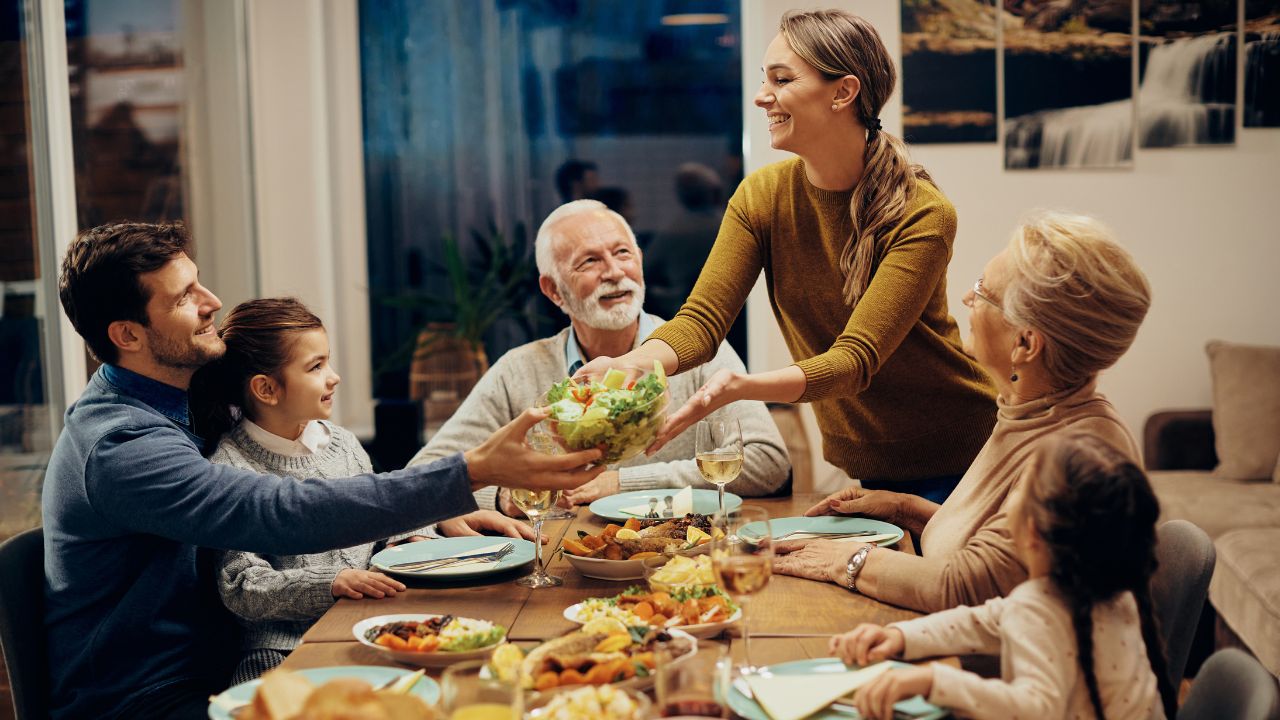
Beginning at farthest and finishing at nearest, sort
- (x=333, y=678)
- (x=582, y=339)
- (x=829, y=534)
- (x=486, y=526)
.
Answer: (x=582, y=339) < (x=486, y=526) < (x=829, y=534) < (x=333, y=678)

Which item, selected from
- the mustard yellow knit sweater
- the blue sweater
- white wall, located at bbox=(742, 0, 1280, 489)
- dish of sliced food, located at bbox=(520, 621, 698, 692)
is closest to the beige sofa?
white wall, located at bbox=(742, 0, 1280, 489)

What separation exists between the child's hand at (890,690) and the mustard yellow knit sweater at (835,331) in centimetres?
107

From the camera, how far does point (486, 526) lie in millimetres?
2305

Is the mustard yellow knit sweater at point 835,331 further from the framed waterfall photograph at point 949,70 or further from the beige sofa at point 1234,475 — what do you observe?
the framed waterfall photograph at point 949,70

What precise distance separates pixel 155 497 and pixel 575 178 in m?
3.65

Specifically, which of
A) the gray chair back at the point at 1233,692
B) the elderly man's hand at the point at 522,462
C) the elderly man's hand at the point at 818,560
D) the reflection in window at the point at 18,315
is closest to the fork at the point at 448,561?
the elderly man's hand at the point at 522,462

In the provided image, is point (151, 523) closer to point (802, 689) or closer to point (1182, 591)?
point (802, 689)

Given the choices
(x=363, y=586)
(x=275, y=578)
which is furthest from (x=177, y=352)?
(x=363, y=586)

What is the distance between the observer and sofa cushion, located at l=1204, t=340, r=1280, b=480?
14.1 ft

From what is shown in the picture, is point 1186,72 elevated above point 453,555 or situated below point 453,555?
above

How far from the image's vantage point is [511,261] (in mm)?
5199

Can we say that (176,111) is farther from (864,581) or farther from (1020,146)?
(864,581)

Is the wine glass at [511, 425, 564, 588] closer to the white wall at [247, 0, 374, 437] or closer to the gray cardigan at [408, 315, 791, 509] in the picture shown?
the gray cardigan at [408, 315, 791, 509]

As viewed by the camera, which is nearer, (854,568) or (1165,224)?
(854,568)
